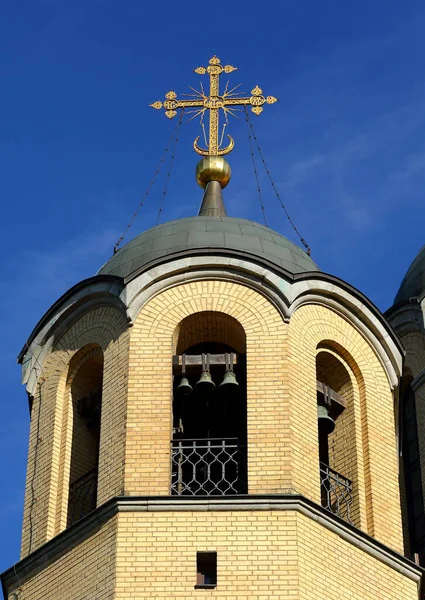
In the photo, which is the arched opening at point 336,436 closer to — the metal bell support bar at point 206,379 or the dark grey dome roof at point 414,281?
the metal bell support bar at point 206,379

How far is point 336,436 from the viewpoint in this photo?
24.1m

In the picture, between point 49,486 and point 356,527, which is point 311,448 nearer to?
point 356,527

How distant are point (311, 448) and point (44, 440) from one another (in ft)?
10.6

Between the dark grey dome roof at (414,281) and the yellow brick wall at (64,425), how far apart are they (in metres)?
5.40

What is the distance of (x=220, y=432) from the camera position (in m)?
23.8

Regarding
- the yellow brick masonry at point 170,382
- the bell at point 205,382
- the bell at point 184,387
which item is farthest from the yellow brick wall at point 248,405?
the bell at point 205,382

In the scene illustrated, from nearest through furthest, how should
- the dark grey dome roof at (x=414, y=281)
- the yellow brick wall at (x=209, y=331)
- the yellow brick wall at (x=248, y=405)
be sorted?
the yellow brick wall at (x=248, y=405) < the yellow brick wall at (x=209, y=331) < the dark grey dome roof at (x=414, y=281)

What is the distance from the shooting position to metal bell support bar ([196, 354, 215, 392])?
23391mm

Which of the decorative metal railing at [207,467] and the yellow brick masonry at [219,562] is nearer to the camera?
the yellow brick masonry at [219,562]

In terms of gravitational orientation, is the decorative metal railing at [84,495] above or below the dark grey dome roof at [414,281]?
below

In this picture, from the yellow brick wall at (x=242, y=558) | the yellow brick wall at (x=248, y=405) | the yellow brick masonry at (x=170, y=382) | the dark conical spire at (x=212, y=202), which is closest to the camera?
the yellow brick wall at (x=242, y=558)

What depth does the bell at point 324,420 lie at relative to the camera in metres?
23.7

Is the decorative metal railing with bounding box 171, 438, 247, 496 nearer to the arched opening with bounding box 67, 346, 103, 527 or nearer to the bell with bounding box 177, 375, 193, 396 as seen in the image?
the bell with bounding box 177, 375, 193, 396

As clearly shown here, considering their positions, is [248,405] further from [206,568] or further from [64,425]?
[64,425]
